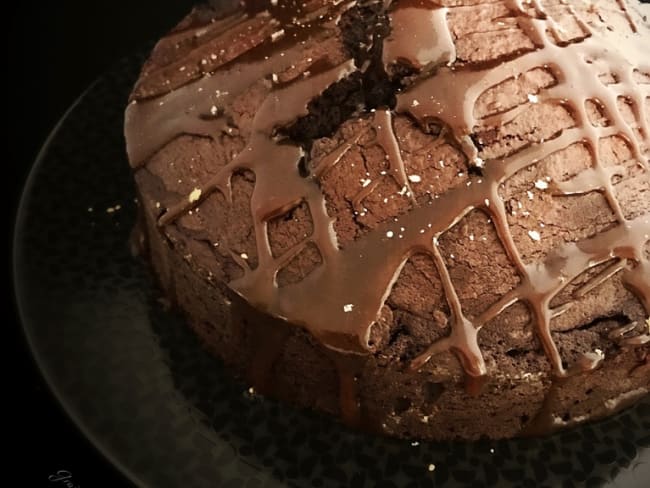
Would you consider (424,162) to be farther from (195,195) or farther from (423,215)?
(195,195)

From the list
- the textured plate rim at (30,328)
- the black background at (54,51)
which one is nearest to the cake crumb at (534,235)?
the textured plate rim at (30,328)

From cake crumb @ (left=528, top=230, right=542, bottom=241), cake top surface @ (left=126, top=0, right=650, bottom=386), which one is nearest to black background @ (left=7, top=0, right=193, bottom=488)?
cake top surface @ (left=126, top=0, right=650, bottom=386)

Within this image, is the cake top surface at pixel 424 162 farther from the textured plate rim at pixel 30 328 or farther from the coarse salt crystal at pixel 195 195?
the textured plate rim at pixel 30 328

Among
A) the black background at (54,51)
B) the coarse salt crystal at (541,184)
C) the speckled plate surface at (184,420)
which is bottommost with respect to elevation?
the speckled plate surface at (184,420)

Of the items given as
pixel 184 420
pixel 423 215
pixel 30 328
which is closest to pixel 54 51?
pixel 30 328

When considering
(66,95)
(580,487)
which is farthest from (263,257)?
(66,95)

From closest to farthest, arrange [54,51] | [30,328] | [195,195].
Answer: [195,195] → [30,328] → [54,51]
